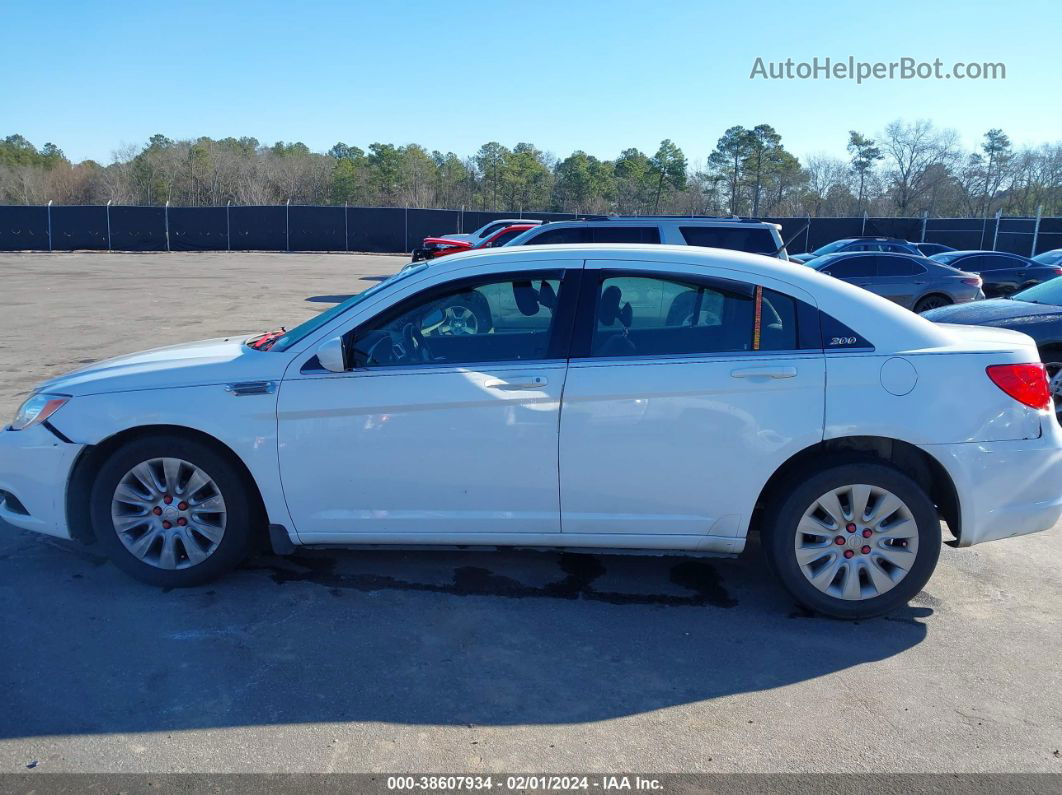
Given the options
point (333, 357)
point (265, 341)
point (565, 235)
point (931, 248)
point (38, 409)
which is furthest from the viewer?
point (931, 248)

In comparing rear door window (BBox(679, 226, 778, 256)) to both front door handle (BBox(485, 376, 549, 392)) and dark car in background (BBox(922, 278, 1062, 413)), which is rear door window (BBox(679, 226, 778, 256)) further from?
front door handle (BBox(485, 376, 549, 392))

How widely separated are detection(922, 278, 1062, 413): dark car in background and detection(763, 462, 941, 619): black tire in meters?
5.06

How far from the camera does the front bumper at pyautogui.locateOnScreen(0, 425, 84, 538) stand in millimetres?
4406

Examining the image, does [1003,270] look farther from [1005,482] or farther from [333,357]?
[333,357]

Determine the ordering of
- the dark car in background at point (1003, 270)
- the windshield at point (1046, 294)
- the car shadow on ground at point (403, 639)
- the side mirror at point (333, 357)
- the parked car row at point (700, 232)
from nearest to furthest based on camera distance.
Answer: the car shadow on ground at point (403, 639)
the side mirror at point (333, 357)
the windshield at point (1046, 294)
the parked car row at point (700, 232)
the dark car in background at point (1003, 270)

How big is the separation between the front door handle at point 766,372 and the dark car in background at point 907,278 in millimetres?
12794

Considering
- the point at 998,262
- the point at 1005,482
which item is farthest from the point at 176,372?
the point at 998,262

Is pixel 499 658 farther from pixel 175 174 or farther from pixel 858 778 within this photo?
pixel 175 174

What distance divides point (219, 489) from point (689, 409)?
236 cm

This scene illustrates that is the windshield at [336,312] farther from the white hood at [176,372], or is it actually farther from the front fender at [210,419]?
the front fender at [210,419]

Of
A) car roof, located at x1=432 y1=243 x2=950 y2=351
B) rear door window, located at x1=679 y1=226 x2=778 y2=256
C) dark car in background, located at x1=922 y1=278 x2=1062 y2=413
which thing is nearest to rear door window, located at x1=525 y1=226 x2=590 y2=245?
rear door window, located at x1=679 y1=226 x2=778 y2=256

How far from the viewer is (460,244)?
20422 mm

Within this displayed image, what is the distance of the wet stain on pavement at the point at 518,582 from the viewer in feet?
14.7

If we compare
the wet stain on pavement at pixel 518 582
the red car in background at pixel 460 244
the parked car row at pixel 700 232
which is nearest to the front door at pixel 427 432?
the wet stain on pavement at pixel 518 582
